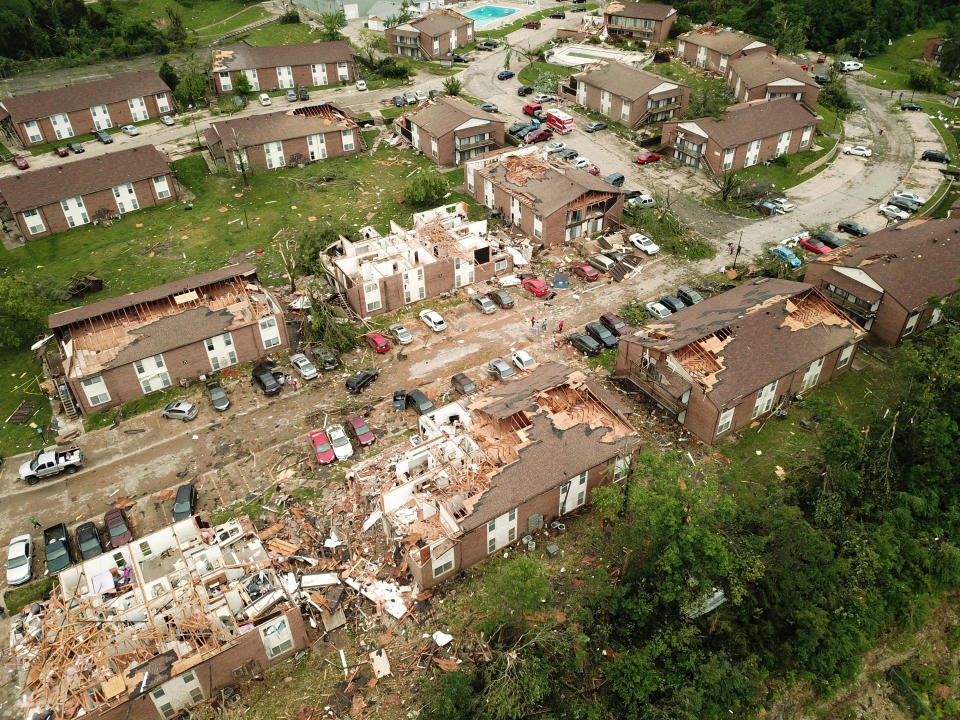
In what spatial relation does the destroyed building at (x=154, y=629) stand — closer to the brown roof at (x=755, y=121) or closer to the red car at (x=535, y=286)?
the red car at (x=535, y=286)

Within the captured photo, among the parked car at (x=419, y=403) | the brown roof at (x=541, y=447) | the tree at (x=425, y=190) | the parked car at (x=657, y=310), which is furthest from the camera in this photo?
the tree at (x=425, y=190)

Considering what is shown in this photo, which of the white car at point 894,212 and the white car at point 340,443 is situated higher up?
the white car at point 894,212

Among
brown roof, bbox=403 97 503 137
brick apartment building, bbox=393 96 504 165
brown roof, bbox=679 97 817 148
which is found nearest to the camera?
brown roof, bbox=679 97 817 148

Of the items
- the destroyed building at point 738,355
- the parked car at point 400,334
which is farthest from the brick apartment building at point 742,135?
the parked car at point 400,334

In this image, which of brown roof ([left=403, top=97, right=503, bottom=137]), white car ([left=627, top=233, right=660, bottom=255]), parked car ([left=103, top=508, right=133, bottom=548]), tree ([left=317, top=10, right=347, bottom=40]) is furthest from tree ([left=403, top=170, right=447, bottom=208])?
tree ([left=317, top=10, right=347, bottom=40])

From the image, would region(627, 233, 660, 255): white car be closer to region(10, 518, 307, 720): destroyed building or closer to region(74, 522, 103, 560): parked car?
region(10, 518, 307, 720): destroyed building
